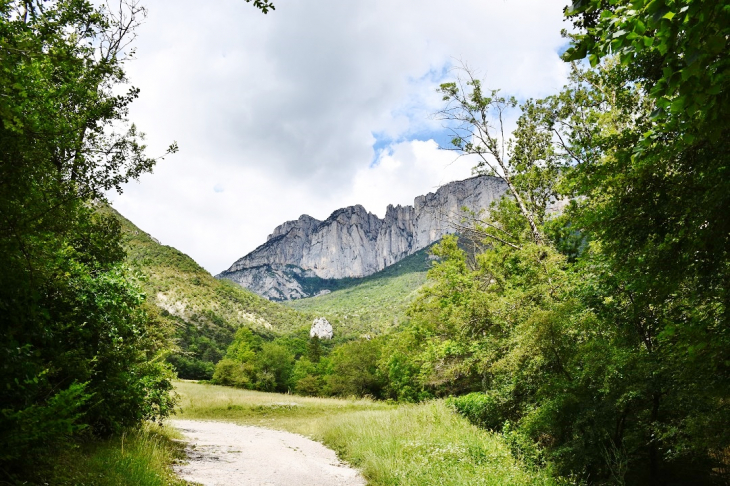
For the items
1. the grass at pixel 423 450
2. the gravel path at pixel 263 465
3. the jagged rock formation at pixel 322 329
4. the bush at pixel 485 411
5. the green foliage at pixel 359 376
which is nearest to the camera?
the grass at pixel 423 450

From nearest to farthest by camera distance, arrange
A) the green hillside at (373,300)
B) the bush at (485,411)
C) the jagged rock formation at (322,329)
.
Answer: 1. the bush at (485,411)
2. the jagged rock formation at (322,329)
3. the green hillside at (373,300)

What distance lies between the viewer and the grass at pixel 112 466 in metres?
4.39

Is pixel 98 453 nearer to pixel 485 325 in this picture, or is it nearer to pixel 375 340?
pixel 485 325

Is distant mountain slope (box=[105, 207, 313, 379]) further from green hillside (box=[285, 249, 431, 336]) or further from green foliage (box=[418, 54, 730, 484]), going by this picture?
green foliage (box=[418, 54, 730, 484])

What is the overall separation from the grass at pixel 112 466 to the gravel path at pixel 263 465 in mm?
738

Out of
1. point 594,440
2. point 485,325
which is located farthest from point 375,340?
point 594,440

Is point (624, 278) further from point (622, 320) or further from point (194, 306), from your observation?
point (194, 306)

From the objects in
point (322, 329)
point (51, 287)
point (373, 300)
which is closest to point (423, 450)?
point (51, 287)

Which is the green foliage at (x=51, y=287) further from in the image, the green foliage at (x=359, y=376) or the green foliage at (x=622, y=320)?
the green foliage at (x=359, y=376)

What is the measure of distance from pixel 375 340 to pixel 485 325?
117ft

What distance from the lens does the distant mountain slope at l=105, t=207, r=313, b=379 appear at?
62062 mm

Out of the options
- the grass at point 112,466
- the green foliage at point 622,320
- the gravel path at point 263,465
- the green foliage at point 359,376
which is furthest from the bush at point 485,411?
the green foliage at point 359,376

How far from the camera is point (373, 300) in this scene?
114812 millimetres

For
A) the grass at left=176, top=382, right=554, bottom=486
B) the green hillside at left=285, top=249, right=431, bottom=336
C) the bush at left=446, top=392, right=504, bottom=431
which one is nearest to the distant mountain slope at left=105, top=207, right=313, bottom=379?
the green hillside at left=285, top=249, right=431, bottom=336
